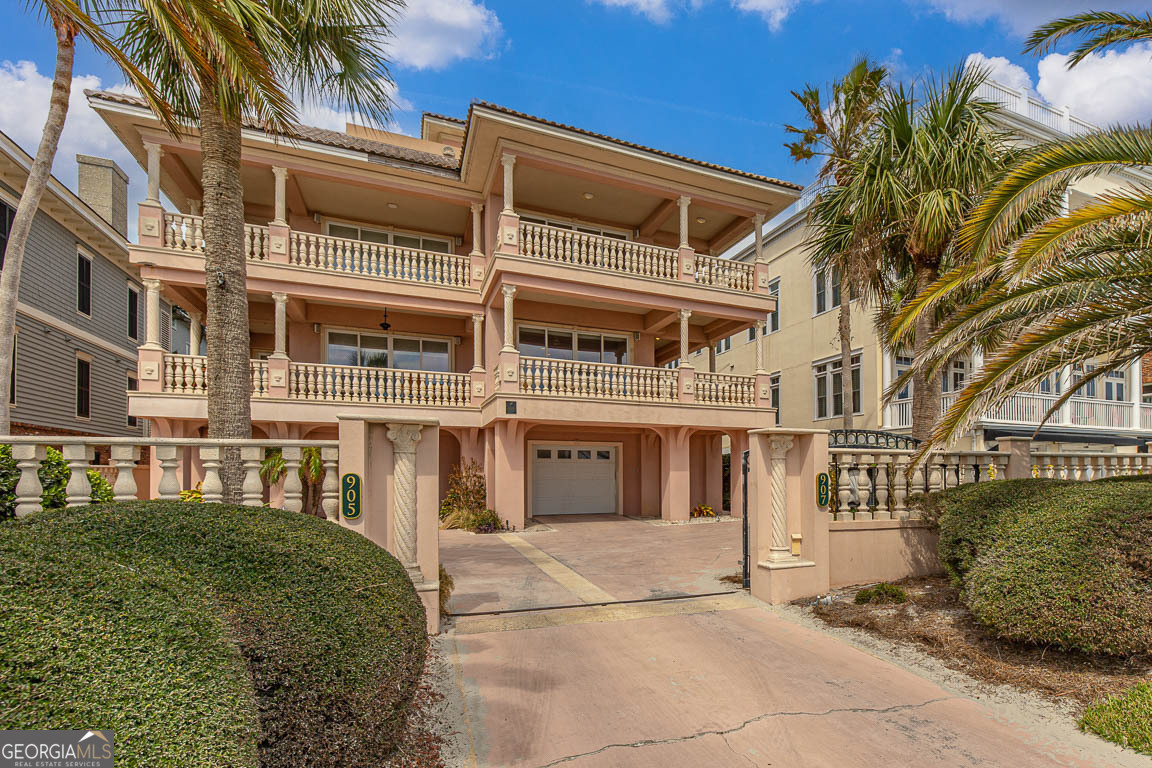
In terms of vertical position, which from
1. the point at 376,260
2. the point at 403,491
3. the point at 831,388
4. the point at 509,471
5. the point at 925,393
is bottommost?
the point at 509,471

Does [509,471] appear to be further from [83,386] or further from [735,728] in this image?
[83,386]

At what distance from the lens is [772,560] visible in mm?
6406

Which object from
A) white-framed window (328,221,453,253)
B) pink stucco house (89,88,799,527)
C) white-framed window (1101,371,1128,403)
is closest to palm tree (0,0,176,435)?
pink stucco house (89,88,799,527)

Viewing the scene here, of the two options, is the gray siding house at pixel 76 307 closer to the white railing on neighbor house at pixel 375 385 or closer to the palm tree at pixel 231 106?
the white railing on neighbor house at pixel 375 385

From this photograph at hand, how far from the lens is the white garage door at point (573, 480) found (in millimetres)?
15523

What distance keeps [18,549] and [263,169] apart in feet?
44.5

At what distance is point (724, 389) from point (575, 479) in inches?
193

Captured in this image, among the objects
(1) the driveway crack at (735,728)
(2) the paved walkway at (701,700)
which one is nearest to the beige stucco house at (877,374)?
(2) the paved walkway at (701,700)

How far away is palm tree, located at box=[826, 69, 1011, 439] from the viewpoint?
7734mm

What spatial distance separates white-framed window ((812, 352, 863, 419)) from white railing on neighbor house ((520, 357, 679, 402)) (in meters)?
9.06

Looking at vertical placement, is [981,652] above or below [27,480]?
below

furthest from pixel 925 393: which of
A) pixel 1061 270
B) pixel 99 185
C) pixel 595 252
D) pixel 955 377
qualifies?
pixel 99 185

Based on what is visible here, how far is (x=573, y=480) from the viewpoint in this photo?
52.1 ft

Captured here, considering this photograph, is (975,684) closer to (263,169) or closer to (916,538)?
(916,538)
